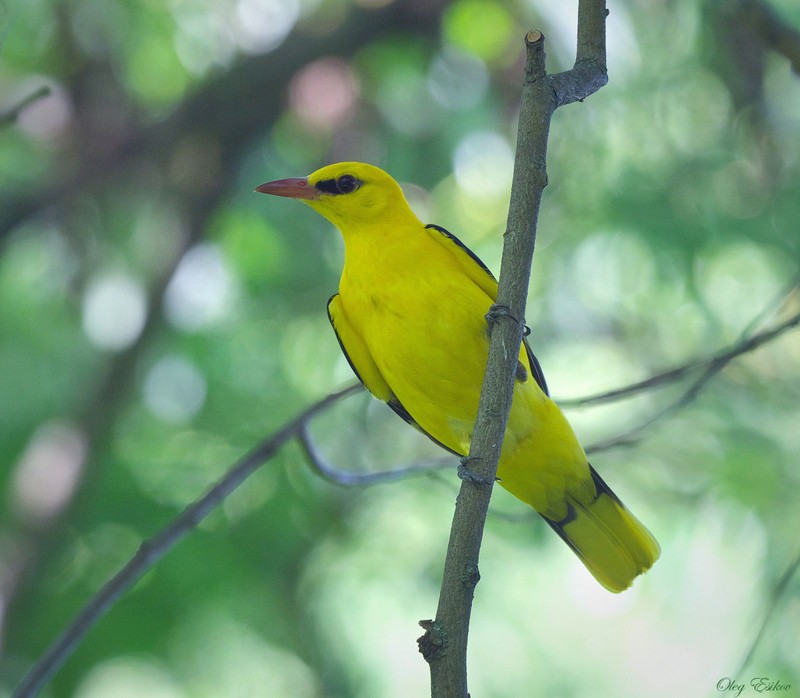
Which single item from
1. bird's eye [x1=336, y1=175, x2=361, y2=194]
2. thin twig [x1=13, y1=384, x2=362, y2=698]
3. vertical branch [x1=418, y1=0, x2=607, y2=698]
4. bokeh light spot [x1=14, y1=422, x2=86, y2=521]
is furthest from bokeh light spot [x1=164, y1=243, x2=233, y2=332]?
vertical branch [x1=418, y1=0, x2=607, y2=698]

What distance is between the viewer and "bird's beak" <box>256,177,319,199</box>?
4441mm

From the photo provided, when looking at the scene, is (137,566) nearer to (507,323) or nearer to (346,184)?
(507,323)

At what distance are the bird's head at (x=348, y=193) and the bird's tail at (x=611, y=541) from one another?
1.57 m

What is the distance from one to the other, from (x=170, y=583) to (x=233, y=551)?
0.43 metres

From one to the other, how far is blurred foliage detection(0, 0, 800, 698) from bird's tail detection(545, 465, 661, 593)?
0.96 metres

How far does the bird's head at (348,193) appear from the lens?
447 cm

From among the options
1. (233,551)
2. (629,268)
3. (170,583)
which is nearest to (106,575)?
(170,583)

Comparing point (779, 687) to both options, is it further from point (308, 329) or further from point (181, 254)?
point (181, 254)

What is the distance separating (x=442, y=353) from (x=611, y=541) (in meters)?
1.30

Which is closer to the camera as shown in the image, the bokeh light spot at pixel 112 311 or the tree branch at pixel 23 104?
the tree branch at pixel 23 104

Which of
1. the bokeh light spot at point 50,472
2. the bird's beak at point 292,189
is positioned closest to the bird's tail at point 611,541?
the bird's beak at point 292,189

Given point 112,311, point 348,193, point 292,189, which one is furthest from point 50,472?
point 348,193

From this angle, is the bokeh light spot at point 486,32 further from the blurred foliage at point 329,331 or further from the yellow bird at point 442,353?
the yellow bird at point 442,353

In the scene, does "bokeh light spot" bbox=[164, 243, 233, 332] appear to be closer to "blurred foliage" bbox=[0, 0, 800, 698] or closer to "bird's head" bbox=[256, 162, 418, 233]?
"blurred foliage" bbox=[0, 0, 800, 698]
